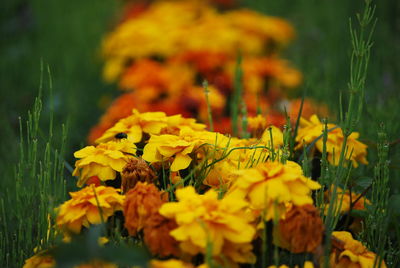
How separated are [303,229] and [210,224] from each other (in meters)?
0.16

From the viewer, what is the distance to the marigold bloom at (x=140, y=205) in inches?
42.0

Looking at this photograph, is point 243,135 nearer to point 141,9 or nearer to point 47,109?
point 47,109

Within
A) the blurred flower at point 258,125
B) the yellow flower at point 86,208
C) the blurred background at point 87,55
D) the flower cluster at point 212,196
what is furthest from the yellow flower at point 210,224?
the blurred background at point 87,55

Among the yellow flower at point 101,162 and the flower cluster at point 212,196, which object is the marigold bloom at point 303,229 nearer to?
the flower cluster at point 212,196

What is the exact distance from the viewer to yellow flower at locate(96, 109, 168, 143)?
1446mm

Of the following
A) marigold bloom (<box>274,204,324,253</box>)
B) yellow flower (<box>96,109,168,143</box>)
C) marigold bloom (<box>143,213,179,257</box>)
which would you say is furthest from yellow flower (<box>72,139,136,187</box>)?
marigold bloom (<box>274,204,324,253</box>)

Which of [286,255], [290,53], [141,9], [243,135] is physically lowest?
[286,255]

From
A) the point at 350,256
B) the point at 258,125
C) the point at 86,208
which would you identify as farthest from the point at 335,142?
the point at 86,208

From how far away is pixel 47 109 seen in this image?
3.67 metres

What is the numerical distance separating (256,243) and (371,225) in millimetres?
336

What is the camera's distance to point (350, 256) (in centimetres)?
113

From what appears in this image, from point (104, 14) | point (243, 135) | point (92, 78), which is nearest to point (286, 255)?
point (243, 135)

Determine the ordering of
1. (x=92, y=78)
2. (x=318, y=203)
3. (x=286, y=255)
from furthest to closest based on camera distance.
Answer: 1. (x=92, y=78)
2. (x=318, y=203)
3. (x=286, y=255)

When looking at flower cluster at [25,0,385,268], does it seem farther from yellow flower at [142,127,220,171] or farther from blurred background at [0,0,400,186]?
blurred background at [0,0,400,186]
